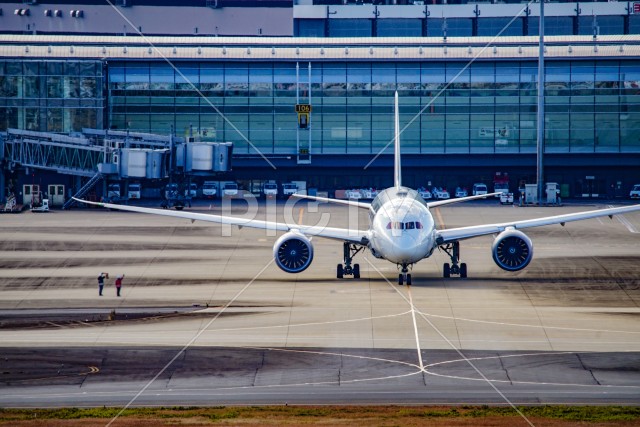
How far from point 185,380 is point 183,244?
157 feet

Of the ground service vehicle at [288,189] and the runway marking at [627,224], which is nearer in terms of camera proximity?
the runway marking at [627,224]

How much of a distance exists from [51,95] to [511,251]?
89.0 metres

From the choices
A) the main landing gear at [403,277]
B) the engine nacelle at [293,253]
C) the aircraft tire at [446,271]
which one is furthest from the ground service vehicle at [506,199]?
the engine nacelle at [293,253]

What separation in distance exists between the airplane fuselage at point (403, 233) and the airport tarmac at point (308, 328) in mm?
2463

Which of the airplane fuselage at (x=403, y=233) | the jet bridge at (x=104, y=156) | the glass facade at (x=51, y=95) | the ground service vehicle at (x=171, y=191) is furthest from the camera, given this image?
the glass facade at (x=51, y=95)

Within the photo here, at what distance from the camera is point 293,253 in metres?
71.4

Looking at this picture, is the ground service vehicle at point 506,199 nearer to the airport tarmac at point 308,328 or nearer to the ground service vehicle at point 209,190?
the ground service vehicle at point 209,190

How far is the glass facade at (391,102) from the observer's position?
487ft

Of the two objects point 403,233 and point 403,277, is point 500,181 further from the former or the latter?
point 403,233

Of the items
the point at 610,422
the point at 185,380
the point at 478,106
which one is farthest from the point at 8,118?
the point at 610,422

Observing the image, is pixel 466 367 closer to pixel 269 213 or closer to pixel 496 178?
pixel 269 213

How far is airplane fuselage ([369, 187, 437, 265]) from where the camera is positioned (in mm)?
65688

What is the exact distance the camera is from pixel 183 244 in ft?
309

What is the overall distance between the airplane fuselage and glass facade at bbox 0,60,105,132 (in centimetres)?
8530
